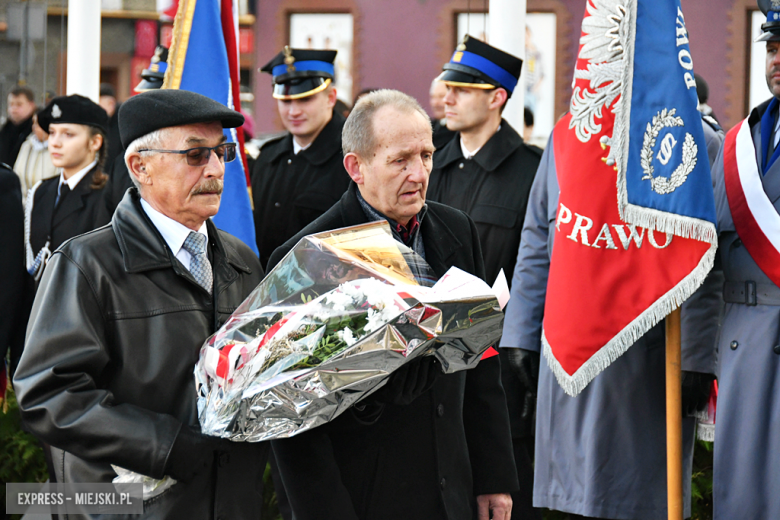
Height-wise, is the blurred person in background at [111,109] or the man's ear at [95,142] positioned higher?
the blurred person in background at [111,109]

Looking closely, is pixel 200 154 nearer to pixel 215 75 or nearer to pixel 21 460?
pixel 215 75

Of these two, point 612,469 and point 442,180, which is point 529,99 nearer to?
point 442,180

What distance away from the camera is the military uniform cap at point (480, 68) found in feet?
15.4

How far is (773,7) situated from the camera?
3.25 metres

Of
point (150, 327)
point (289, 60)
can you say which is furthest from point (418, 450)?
point (289, 60)

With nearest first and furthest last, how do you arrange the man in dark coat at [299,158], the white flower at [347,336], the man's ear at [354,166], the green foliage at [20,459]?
1. the white flower at [347,336]
2. the man's ear at [354,166]
3. the green foliage at [20,459]
4. the man in dark coat at [299,158]

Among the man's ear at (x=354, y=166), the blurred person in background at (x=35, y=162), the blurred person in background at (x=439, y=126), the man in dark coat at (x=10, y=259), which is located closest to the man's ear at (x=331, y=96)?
the blurred person in background at (x=439, y=126)

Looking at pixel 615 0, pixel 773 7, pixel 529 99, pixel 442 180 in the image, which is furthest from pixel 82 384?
pixel 529 99

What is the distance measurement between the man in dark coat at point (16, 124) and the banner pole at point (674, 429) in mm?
7797

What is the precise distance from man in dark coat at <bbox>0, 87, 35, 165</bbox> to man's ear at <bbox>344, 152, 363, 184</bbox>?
7.62 m

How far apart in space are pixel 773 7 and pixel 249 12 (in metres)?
15.5

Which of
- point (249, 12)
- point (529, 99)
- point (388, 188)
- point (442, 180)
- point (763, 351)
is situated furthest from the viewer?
point (249, 12)

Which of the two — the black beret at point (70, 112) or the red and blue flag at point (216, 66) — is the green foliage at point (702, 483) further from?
the black beret at point (70, 112)

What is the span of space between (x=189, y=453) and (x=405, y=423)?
61 cm
